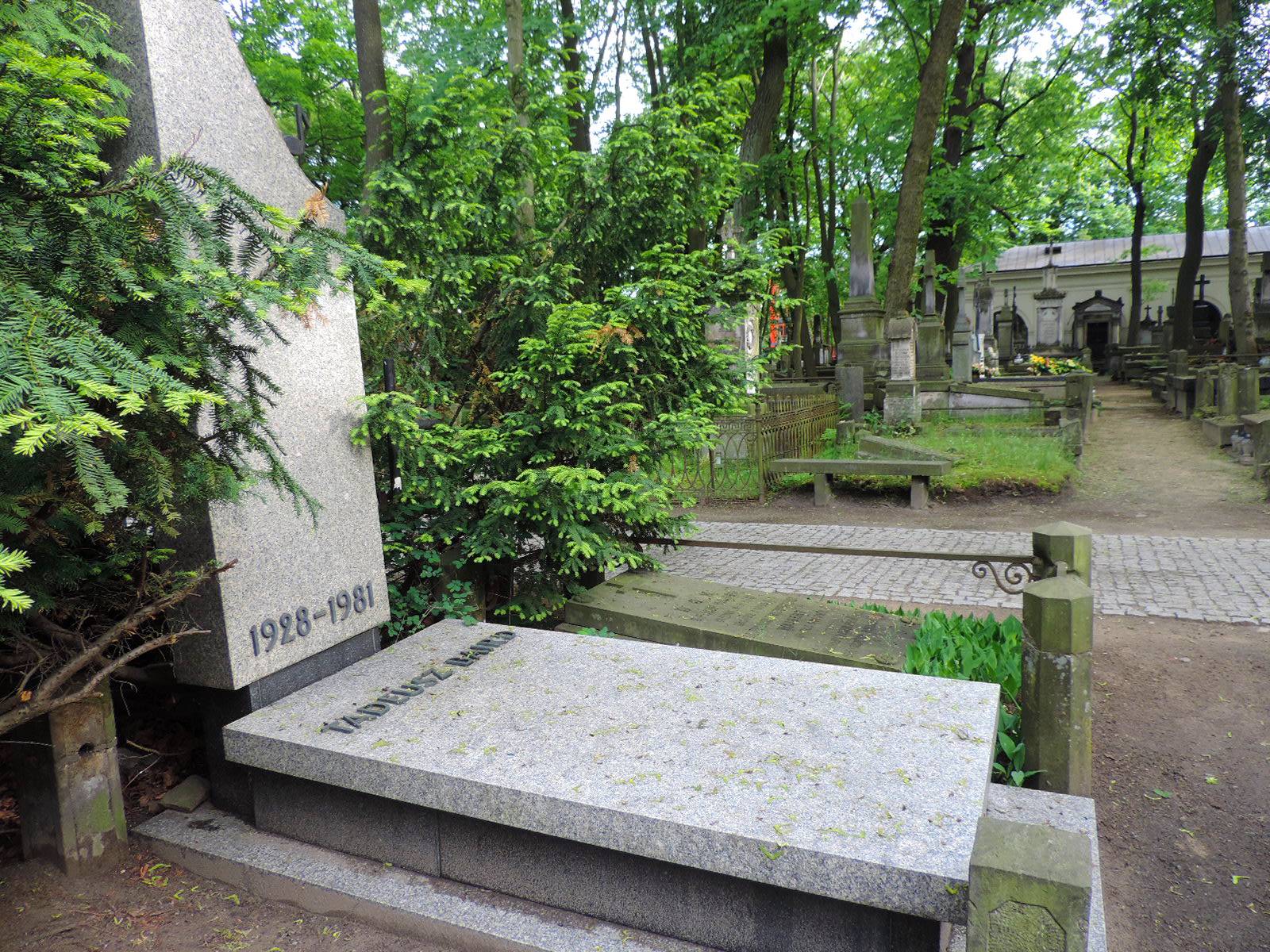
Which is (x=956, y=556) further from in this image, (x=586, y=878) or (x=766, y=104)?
(x=766, y=104)

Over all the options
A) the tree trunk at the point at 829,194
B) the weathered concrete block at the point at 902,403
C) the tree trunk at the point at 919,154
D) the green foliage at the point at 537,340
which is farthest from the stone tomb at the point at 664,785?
the tree trunk at the point at 829,194

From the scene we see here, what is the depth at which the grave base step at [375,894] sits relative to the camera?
2631mm

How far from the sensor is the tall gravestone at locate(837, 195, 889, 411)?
59.6 feet

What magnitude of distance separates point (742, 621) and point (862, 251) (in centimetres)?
1559

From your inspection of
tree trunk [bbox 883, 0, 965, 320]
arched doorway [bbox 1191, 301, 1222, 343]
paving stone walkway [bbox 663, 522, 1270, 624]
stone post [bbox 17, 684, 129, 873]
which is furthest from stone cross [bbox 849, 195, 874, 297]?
arched doorway [bbox 1191, 301, 1222, 343]

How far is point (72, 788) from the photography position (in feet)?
10.0

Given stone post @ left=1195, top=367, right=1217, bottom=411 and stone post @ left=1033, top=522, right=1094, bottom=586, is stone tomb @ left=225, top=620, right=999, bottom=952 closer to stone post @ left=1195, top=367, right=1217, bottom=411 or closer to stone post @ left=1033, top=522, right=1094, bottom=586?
stone post @ left=1033, top=522, right=1094, bottom=586

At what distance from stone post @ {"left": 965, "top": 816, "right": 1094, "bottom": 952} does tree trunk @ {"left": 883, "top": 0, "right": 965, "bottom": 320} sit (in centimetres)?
1410

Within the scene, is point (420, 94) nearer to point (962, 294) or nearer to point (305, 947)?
point (305, 947)

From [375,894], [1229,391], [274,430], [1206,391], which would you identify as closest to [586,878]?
[375,894]

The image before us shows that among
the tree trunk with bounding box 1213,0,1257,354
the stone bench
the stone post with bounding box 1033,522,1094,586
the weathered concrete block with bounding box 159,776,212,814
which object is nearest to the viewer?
the weathered concrete block with bounding box 159,776,212,814

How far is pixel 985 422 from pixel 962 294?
1142 cm

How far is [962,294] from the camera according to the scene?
24.5m

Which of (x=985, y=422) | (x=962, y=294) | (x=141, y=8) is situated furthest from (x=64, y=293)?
(x=962, y=294)
